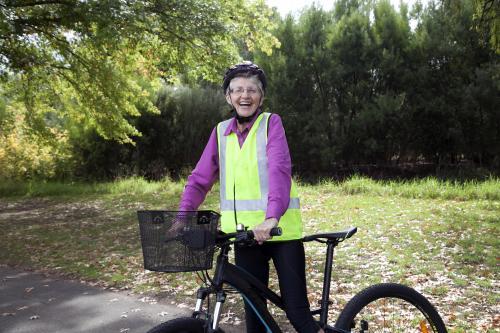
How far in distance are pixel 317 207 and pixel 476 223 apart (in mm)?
3663

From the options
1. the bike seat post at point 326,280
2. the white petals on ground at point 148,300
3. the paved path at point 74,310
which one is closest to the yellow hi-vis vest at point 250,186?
the bike seat post at point 326,280

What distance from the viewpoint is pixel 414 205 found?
36.0ft

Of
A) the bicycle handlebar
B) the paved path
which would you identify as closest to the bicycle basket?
the bicycle handlebar

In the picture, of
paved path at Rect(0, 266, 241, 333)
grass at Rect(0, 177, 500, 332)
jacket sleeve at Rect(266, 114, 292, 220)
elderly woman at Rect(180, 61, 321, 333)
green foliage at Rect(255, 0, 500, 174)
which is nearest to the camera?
jacket sleeve at Rect(266, 114, 292, 220)

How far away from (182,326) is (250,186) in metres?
0.77

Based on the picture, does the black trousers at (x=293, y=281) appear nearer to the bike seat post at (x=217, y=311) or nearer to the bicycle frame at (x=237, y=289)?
the bicycle frame at (x=237, y=289)

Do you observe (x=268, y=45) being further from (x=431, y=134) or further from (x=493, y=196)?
(x=431, y=134)

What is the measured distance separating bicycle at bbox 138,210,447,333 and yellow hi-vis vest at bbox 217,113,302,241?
0.17 metres

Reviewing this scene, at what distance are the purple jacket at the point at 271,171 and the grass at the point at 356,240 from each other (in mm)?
2846

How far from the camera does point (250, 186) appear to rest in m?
2.54

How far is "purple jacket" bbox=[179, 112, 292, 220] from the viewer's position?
2.39 m

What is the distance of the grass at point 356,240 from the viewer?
5.68 meters

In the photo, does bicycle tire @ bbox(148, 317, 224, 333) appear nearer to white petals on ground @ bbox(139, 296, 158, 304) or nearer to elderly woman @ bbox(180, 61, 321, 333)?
elderly woman @ bbox(180, 61, 321, 333)

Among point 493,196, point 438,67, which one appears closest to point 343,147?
point 438,67
